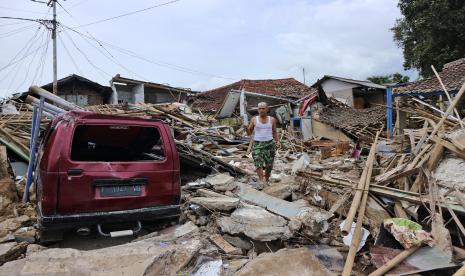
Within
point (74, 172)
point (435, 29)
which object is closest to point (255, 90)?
point (435, 29)

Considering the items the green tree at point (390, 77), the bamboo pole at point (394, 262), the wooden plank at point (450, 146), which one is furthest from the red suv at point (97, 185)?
the green tree at point (390, 77)

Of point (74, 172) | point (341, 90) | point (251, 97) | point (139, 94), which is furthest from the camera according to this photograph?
point (341, 90)

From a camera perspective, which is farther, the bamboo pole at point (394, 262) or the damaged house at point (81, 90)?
the damaged house at point (81, 90)

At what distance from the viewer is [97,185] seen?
4.23 meters

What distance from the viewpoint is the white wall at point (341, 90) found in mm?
28286

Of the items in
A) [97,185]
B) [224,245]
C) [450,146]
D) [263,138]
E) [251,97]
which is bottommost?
[224,245]

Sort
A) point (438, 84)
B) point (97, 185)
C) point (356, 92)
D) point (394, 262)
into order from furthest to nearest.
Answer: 1. point (356, 92)
2. point (438, 84)
3. point (97, 185)
4. point (394, 262)

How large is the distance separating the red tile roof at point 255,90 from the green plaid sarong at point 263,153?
73.3 ft

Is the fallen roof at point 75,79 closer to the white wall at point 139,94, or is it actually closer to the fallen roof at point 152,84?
the fallen roof at point 152,84

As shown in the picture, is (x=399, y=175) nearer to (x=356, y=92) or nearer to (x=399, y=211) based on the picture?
(x=399, y=211)

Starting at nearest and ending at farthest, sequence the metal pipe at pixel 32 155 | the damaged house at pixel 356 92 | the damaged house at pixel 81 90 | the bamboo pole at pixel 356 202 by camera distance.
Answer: the bamboo pole at pixel 356 202 → the metal pipe at pixel 32 155 → the damaged house at pixel 81 90 → the damaged house at pixel 356 92

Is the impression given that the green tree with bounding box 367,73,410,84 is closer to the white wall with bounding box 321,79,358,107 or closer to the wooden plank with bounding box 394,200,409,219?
the white wall with bounding box 321,79,358,107

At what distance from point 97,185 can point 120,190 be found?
0.27m

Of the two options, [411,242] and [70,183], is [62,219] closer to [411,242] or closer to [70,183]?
[70,183]
